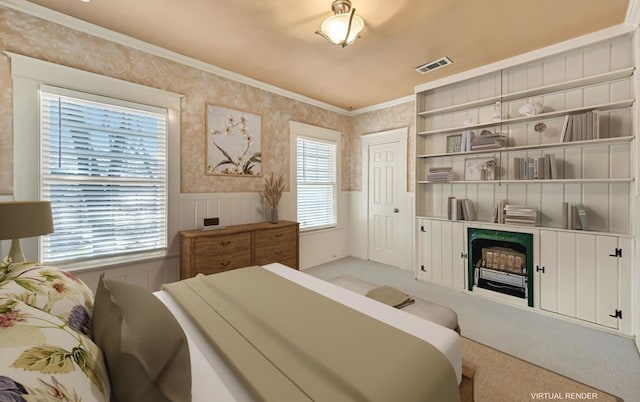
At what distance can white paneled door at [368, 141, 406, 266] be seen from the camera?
446 centimetres

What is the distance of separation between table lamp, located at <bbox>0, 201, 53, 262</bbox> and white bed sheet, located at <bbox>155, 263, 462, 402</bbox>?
2.72 ft

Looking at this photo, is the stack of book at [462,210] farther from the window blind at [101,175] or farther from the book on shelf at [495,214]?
the window blind at [101,175]

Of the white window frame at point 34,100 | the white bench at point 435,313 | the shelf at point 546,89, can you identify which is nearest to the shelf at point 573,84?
the shelf at point 546,89

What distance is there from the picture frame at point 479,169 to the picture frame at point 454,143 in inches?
7.8

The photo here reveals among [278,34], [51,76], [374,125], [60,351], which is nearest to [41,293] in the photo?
[60,351]

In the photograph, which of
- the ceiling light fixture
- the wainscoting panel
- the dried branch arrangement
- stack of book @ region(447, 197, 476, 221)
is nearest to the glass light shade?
the ceiling light fixture

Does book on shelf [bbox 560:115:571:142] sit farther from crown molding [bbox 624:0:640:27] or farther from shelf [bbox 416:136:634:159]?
crown molding [bbox 624:0:640:27]

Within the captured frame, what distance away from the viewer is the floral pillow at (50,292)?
888mm

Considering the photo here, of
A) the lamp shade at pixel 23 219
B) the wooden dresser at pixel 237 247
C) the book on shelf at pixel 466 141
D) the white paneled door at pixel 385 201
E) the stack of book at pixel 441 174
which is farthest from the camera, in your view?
the white paneled door at pixel 385 201

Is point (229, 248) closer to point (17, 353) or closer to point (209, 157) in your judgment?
point (209, 157)

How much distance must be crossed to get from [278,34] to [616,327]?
13.5 feet

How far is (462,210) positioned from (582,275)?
1.26 metres

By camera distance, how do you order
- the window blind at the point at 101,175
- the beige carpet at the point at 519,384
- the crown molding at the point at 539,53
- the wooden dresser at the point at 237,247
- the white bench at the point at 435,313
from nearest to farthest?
1. the beige carpet at the point at 519,384
2. the white bench at the point at 435,313
3. the window blind at the point at 101,175
4. the crown molding at the point at 539,53
5. the wooden dresser at the point at 237,247

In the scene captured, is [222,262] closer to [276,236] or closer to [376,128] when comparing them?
[276,236]
